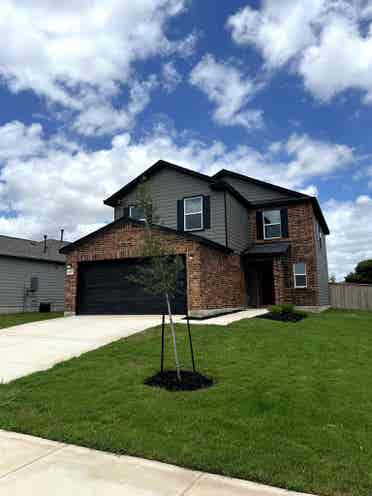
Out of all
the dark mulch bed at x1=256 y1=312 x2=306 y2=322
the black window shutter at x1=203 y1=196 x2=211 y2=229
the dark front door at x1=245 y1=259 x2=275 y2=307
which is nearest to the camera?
the dark mulch bed at x1=256 y1=312 x2=306 y2=322

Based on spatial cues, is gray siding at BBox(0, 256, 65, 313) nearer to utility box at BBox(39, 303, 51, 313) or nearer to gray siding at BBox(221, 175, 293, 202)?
utility box at BBox(39, 303, 51, 313)

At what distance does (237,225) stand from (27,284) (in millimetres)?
13927

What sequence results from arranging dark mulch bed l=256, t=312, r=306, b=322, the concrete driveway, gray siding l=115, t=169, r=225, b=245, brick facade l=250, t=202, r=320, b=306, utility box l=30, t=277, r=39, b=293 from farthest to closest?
utility box l=30, t=277, r=39, b=293 < brick facade l=250, t=202, r=320, b=306 < gray siding l=115, t=169, r=225, b=245 < dark mulch bed l=256, t=312, r=306, b=322 < the concrete driveway

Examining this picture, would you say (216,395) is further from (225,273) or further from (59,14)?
(225,273)

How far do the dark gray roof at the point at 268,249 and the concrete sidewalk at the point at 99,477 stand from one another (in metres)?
14.3

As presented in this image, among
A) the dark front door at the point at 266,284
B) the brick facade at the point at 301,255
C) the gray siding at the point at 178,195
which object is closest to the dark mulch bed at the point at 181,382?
the gray siding at the point at 178,195

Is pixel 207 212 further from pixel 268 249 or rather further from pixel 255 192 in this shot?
pixel 255 192

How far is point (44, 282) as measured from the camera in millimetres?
23094

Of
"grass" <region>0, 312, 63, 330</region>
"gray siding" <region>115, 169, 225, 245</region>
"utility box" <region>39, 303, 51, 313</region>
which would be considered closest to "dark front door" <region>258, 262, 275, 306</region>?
"gray siding" <region>115, 169, 225, 245</region>

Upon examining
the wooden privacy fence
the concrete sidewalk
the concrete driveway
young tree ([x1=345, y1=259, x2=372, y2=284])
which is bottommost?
the concrete sidewalk

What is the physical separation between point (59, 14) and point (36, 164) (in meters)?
12.6

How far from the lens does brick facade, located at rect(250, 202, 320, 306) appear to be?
1758cm

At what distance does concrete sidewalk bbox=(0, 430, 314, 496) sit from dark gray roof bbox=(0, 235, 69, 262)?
19.3 metres

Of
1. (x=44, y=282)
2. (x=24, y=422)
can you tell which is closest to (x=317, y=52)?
(x=24, y=422)
